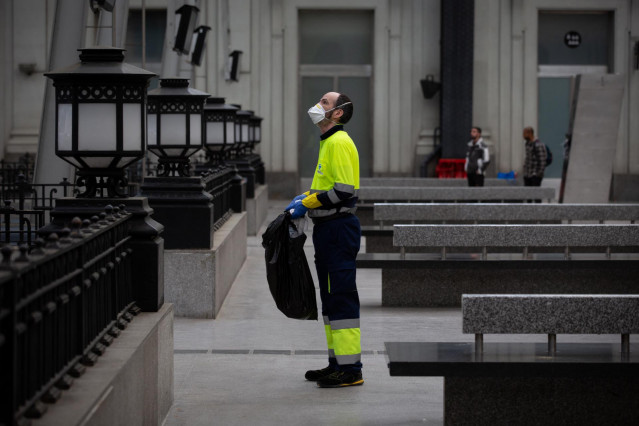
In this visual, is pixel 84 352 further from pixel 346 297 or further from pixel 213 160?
pixel 213 160

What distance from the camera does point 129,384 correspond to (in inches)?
221

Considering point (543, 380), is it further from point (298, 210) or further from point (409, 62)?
point (409, 62)

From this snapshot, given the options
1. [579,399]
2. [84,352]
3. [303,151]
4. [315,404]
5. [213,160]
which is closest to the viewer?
[84,352]

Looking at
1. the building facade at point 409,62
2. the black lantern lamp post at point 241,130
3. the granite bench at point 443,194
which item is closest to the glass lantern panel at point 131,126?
the granite bench at point 443,194

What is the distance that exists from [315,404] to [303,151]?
24.8 m

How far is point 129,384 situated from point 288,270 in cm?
252

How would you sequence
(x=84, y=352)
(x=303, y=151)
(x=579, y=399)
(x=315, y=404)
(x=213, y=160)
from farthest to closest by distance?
(x=303, y=151), (x=213, y=160), (x=315, y=404), (x=579, y=399), (x=84, y=352)

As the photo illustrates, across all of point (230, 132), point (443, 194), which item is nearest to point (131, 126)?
point (230, 132)

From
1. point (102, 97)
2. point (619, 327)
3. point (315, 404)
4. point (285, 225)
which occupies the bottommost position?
point (315, 404)

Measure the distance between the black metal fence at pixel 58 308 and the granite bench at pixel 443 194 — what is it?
11836mm

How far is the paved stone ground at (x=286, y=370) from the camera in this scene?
23.4 ft

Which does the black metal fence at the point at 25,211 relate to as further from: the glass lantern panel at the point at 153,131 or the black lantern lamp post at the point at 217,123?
the black lantern lamp post at the point at 217,123

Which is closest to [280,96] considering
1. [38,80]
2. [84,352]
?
[38,80]

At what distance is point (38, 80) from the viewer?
1171 inches
